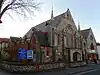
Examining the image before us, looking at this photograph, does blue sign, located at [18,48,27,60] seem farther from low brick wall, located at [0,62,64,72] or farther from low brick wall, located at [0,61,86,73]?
low brick wall, located at [0,62,64,72]

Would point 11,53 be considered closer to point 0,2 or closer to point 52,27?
point 52,27

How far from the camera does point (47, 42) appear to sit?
33156 millimetres

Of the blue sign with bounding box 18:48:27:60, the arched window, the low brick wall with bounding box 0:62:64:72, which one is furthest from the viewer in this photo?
the arched window

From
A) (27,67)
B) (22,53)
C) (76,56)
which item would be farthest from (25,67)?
(76,56)

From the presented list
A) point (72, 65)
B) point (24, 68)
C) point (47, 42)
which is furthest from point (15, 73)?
point (47, 42)

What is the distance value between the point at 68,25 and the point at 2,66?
65.1ft

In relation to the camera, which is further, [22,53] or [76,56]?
[76,56]

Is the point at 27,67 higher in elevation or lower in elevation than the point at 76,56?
lower

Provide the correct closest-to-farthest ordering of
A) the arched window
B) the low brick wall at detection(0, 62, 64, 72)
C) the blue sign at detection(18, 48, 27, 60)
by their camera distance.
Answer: the low brick wall at detection(0, 62, 64, 72), the blue sign at detection(18, 48, 27, 60), the arched window

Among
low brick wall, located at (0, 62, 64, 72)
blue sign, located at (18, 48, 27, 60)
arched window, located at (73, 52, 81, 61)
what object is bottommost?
low brick wall, located at (0, 62, 64, 72)

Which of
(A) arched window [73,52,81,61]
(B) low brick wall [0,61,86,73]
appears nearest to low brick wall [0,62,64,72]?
(B) low brick wall [0,61,86,73]

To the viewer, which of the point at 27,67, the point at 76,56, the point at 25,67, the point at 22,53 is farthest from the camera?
the point at 76,56

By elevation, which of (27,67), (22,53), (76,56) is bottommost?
(27,67)

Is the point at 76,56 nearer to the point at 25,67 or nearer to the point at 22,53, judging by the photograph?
the point at 22,53
